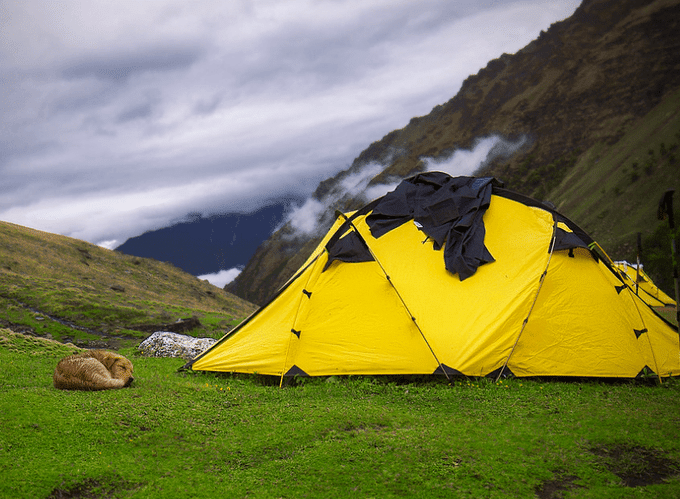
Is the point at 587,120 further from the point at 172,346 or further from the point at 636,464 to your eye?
the point at 636,464

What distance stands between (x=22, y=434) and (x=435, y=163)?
144189 millimetres

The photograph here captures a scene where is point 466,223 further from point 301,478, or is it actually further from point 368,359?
point 301,478

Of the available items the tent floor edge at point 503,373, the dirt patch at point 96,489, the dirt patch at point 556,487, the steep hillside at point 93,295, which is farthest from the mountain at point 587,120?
the dirt patch at point 96,489

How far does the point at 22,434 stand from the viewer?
23.6 feet

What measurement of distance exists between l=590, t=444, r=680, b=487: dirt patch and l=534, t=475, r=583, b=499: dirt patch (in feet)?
2.36

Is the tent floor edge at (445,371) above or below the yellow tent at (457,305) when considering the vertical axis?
below

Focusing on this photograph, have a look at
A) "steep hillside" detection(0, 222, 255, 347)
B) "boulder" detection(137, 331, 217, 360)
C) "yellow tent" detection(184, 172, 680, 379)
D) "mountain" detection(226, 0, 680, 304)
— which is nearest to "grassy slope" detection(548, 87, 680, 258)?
"mountain" detection(226, 0, 680, 304)

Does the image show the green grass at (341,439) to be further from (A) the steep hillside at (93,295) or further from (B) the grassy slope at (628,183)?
(B) the grassy slope at (628,183)

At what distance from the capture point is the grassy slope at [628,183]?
59.4m

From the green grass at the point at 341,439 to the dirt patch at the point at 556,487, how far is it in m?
0.03

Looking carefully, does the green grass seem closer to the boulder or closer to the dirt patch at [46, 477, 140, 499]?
the dirt patch at [46, 477, 140, 499]

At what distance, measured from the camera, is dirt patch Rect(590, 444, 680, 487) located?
6.41m

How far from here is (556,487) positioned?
620 centimetres

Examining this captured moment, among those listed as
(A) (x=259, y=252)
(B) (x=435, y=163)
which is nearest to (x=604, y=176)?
(B) (x=435, y=163)
